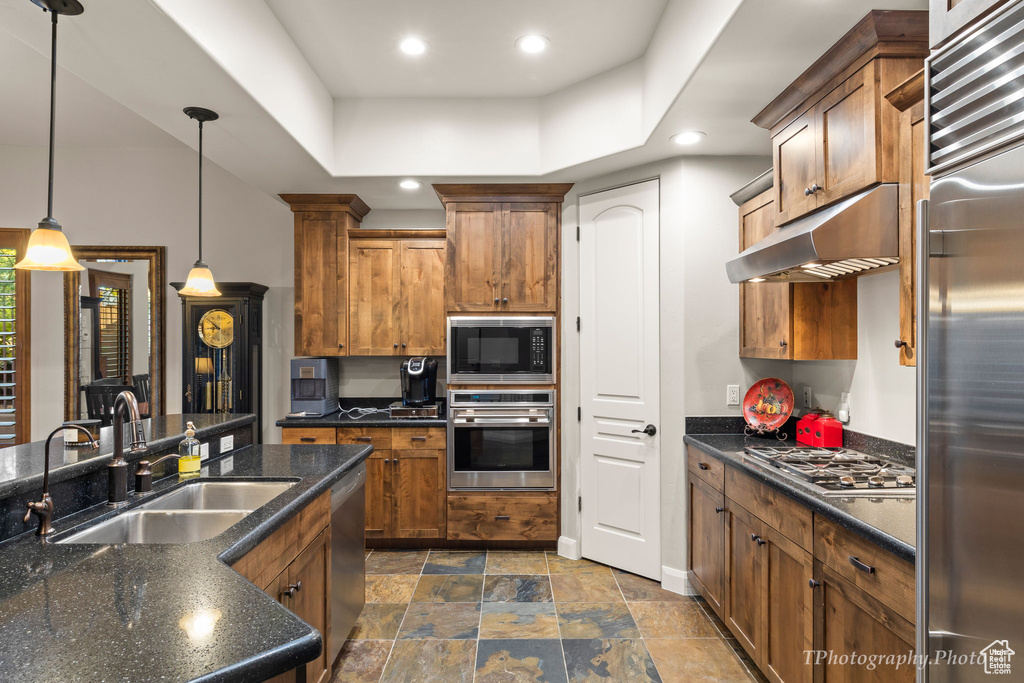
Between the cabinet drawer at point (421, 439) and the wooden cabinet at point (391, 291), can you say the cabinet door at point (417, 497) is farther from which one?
the wooden cabinet at point (391, 291)

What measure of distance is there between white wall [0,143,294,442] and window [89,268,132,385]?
291 mm

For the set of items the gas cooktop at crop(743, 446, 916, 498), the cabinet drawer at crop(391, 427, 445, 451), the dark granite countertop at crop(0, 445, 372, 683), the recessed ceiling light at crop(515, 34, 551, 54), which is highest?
the recessed ceiling light at crop(515, 34, 551, 54)

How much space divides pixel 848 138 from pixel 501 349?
2.30 metres

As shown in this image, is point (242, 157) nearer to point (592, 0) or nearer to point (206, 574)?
point (592, 0)

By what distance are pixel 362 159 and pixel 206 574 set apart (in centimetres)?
281

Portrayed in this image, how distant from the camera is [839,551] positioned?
5.21 feet

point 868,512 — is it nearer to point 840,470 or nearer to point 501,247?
point 840,470

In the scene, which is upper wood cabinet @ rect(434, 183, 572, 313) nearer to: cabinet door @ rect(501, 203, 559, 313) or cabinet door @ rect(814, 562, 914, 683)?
cabinet door @ rect(501, 203, 559, 313)

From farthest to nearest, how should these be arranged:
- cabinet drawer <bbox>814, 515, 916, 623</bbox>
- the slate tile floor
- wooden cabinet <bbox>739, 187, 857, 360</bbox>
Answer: wooden cabinet <bbox>739, 187, 857, 360</bbox>
the slate tile floor
cabinet drawer <bbox>814, 515, 916, 623</bbox>

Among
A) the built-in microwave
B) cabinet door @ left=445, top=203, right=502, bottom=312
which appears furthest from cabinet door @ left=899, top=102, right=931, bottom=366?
cabinet door @ left=445, top=203, right=502, bottom=312

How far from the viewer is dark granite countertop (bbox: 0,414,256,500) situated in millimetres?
1460

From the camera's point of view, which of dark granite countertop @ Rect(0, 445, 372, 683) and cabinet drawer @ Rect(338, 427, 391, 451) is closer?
dark granite countertop @ Rect(0, 445, 372, 683)

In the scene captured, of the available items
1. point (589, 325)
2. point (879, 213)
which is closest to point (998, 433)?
point (879, 213)

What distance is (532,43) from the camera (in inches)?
108
